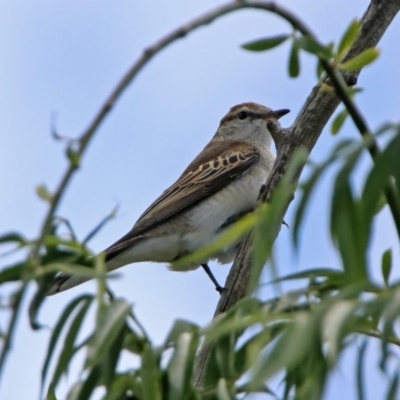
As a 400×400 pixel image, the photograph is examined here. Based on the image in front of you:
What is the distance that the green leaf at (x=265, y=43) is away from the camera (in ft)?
7.96

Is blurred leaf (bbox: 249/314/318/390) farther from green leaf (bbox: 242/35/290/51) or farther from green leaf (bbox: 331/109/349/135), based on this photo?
green leaf (bbox: 331/109/349/135)

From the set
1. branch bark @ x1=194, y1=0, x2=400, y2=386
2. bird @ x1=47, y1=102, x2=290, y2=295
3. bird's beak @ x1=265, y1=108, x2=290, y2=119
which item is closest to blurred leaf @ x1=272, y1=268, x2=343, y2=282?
branch bark @ x1=194, y1=0, x2=400, y2=386

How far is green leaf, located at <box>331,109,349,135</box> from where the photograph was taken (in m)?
3.18

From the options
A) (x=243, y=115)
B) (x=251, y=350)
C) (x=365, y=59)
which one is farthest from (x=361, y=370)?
(x=243, y=115)

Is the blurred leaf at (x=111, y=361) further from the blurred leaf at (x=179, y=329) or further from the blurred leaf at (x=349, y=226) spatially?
the blurred leaf at (x=349, y=226)

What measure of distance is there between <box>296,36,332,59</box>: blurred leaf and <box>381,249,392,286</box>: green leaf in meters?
0.75

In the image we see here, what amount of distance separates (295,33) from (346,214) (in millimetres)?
634

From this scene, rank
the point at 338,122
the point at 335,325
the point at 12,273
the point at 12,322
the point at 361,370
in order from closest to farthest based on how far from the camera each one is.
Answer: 1. the point at 335,325
2. the point at 12,322
3. the point at 361,370
4. the point at 12,273
5. the point at 338,122

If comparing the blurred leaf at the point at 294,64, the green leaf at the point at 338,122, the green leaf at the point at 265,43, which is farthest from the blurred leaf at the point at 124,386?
the green leaf at the point at 338,122

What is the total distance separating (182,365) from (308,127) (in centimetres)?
306

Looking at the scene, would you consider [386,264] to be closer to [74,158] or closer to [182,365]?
[182,365]

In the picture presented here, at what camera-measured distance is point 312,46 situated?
7.82 ft

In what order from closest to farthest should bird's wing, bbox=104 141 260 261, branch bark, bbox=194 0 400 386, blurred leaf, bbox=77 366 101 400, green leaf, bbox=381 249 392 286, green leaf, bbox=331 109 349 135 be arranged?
1. blurred leaf, bbox=77 366 101 400
2. green leaf, bbox=381 249 392 286
3. green leaf, bbox=331 109 349 135
4. branch bark, bbox=194 0 400 386
5. bird's wing, bbox=104 141 260 261

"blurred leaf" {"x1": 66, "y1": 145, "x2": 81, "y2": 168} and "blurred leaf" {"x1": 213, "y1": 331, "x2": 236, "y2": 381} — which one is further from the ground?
"blurred leaf" {"x1": 66, "y1": 145, "x2": 81, "y2": 168}
